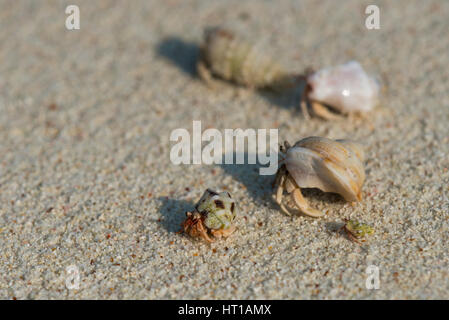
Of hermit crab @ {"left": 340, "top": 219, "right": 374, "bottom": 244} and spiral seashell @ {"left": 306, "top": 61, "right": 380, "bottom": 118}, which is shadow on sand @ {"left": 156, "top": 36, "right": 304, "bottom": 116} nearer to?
spiral seashell @ {"left": 306, "top": 61, "right": 380, "bottom": 118}

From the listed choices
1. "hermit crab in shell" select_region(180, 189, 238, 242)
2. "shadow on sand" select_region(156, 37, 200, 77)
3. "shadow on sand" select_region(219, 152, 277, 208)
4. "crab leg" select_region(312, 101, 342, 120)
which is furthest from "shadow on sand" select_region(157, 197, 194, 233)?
"shadow on sand" select_region(156, 37, 200, 77)

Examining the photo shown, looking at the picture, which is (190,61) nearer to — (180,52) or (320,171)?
(180,52)

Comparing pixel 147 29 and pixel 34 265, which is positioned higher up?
pixel 147 29

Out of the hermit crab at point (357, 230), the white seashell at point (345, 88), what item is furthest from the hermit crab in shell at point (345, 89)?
the hermit crab at point (357, 230)

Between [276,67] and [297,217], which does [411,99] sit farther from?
[297,217]

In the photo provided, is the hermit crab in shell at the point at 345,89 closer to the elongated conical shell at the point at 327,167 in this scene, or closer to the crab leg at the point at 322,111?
the crab leg at the point at 322,111
